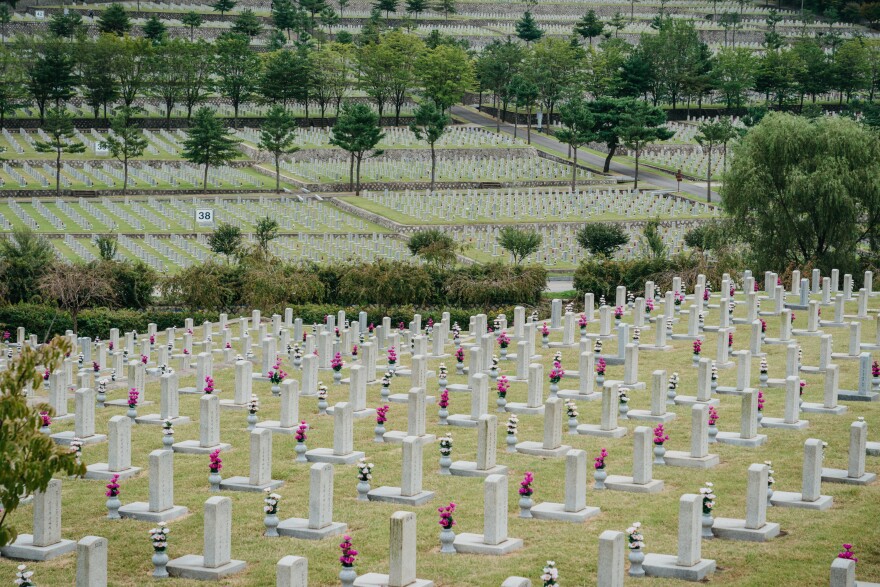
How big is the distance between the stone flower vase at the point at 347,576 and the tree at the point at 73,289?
32.6 meters

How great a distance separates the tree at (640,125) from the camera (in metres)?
89.6

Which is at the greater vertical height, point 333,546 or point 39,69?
point 39,69

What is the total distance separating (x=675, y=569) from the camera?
1634 centimetres

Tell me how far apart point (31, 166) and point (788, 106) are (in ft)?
206

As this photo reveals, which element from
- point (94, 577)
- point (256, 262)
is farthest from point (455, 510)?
point (256, 262)

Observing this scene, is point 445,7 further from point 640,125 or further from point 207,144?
point 207,144

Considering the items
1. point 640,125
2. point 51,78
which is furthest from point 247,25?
point 640,125

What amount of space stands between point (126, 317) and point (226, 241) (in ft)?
45.4

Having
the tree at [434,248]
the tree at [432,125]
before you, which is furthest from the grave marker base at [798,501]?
the tree at [432,125]

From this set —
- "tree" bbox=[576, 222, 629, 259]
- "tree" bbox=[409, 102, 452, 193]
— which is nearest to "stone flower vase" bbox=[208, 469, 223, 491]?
"tree" bbox=[576, 222, 629, 259]

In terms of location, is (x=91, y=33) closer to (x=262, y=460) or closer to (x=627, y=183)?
(x=627, y=183)

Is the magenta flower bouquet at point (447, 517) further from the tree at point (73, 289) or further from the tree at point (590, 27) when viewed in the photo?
the tree at point (590, 27)

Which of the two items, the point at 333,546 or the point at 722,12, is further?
the point at 722,12

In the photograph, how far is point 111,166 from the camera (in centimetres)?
8719
